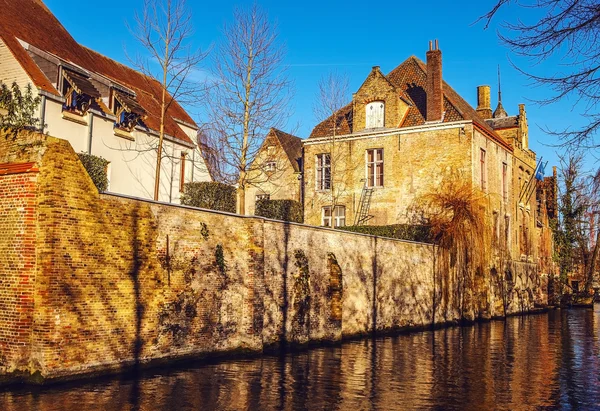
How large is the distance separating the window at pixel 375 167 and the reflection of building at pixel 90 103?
8.72m

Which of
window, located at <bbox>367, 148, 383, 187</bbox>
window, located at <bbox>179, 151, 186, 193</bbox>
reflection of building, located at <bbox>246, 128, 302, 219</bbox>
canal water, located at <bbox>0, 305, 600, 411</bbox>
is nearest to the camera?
canal water, located at <bbox>0, 305, 600, 411</bbox>

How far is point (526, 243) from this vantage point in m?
36.7

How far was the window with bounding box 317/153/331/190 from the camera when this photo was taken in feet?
105

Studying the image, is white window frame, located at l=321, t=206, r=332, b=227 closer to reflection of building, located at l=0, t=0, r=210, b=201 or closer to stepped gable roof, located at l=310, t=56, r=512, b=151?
stepped gable roof, located at l=310, t=56, r=512, b=151

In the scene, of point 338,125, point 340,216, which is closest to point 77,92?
point 340,216

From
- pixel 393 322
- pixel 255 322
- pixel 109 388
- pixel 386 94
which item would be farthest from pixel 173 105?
pixel 109 388

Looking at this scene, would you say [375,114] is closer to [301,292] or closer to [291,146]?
[291,146]

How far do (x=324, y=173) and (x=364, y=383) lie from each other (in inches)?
835

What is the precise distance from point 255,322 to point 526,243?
26109 millimetres

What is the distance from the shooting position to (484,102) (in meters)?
39.3

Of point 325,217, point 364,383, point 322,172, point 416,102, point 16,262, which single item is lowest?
point 364,383

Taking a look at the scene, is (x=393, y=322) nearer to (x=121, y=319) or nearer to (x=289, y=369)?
(x=289, y=369)

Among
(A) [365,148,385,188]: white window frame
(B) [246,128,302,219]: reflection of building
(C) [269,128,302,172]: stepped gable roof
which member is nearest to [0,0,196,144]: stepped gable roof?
(B) [246,128,302,219]: reflection of building

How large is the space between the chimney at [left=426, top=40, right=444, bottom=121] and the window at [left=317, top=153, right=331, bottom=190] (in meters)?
Result: 5.80
